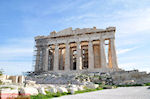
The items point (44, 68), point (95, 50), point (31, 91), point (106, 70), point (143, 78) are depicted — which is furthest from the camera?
point (95, 50)

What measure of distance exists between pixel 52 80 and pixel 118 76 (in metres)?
12.0

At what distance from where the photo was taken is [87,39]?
121 feet

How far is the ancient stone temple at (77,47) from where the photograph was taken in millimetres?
34625

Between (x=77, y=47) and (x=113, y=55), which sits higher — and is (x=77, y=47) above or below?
above

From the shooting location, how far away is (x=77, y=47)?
37.2 meters

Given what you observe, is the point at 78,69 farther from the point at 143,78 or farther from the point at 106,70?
the point at 143,78

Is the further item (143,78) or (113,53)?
(113,53)

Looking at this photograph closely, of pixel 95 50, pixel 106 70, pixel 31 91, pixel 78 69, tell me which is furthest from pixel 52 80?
pixel 95 50

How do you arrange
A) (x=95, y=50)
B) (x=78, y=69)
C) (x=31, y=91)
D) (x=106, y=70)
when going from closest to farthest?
(x=31, y=91), (x=106, y=70), (x=78, y=69), (x=95, y=50)

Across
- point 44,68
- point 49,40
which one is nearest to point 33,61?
point 44,68

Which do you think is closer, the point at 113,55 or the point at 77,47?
the point at 113,55

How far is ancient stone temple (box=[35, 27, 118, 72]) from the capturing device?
34.6 metres

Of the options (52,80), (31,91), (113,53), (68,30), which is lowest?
(52,80)

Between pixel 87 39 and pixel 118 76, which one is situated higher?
pixel 87 39
